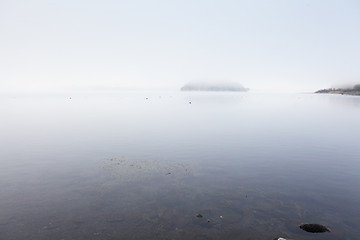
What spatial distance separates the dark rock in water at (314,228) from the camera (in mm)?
16312

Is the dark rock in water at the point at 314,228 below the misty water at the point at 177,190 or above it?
below

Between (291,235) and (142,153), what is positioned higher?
(142,153)

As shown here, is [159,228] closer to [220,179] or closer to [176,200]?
[176,200]

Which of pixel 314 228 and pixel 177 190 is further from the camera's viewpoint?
pixel 177 190

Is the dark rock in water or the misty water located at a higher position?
the misty water

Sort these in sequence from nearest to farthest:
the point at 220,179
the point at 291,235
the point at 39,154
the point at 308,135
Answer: the point at 291,235 < the point at 220,179 < the point at 39,154 < the point at 308,135

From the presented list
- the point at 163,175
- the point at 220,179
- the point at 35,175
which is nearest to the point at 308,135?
the point at 220,179

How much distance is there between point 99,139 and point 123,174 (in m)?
21.1

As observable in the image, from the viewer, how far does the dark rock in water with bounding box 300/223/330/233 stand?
53.5 feet

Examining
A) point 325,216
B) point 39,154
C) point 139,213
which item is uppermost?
point 39,154

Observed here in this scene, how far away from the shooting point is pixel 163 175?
Answer: 26.0m

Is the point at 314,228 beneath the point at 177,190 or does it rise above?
beneath

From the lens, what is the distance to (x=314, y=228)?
16469 mm

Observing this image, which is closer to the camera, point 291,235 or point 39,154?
point 291,235
